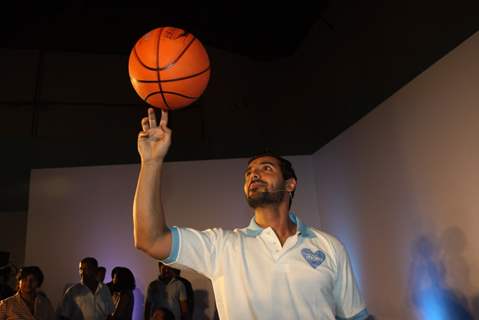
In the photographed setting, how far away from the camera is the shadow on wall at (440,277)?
309 cm

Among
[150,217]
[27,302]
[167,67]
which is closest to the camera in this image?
[150,217]

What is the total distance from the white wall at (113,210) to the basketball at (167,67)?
329 centimetres

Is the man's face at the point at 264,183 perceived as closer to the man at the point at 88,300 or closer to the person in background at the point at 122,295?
the person in background at the point at 122,295

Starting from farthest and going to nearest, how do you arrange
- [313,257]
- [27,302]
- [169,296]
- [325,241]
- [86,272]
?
[169,296] → [86,272] → [27,302] → [325,241] → [313,257]

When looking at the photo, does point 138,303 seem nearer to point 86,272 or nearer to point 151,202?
point 86,272

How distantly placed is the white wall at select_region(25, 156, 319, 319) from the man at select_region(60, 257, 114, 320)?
1071 mm

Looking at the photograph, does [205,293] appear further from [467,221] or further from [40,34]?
[40,34]

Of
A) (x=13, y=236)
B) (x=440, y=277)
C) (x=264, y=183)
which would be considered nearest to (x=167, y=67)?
(x=264, y=183)

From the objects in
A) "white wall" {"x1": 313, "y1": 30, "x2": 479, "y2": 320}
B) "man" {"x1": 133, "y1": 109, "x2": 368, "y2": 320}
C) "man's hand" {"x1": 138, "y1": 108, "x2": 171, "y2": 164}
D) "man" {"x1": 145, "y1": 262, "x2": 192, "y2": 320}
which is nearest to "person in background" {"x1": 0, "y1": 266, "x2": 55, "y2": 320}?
"man" {"x1": 145, "y1": 262, "x2": 192, "y2": 320}

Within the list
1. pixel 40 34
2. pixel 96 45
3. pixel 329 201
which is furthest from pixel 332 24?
pixel 40 34

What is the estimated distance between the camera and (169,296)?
412 cm

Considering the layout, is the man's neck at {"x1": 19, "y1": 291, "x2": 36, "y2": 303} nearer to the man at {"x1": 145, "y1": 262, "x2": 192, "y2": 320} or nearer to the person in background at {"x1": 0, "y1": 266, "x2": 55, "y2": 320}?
the person in background at {"x1": 0, "y1": 266, "x2": 55, "y2": 320}

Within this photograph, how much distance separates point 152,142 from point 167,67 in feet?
1.78

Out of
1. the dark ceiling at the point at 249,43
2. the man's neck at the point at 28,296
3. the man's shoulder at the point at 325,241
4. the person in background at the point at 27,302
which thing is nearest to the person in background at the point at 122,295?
the person in background at the point at 27,302
